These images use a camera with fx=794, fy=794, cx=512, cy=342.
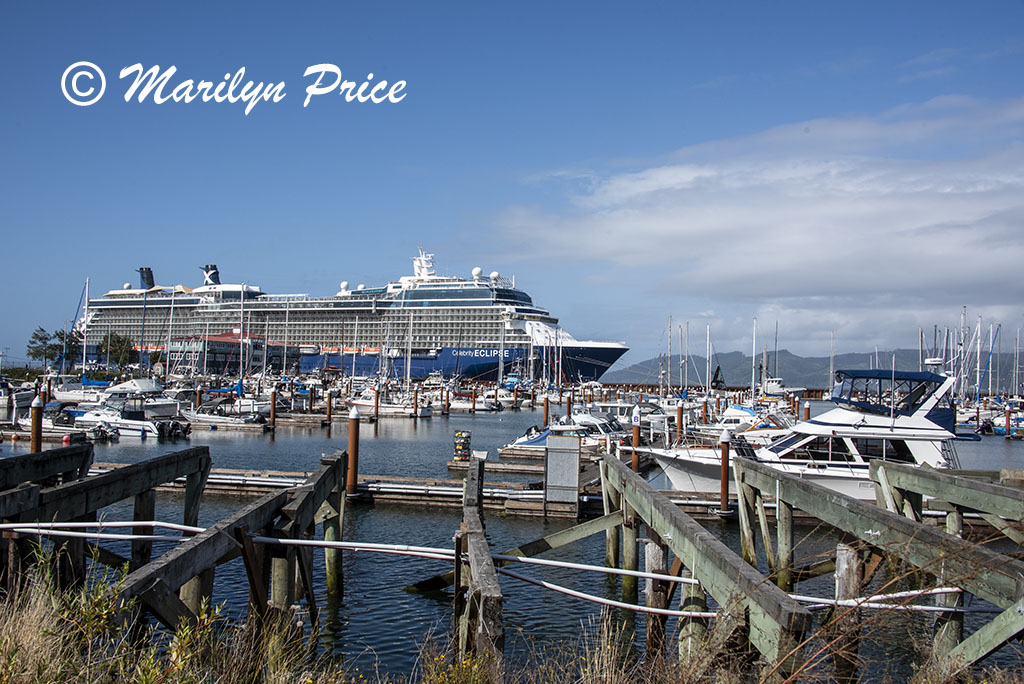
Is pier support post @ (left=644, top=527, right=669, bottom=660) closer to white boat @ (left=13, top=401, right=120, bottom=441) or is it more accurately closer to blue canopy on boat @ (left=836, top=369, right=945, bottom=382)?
blue canopy on boat @ (left=836, top=369, right=945, bottom=382)

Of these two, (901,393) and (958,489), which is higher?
(901,393)

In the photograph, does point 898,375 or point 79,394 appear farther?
point 79,394

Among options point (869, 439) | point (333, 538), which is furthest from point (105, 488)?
point (869, 439)

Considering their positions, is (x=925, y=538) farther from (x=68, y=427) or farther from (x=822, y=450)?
(x=68, y=427)

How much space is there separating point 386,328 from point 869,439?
74.5 m

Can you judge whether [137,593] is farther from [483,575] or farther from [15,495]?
[15,495]

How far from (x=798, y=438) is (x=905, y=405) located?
227 cm

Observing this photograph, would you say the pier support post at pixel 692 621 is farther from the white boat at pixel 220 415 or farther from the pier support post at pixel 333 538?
the white boat at pixel 220 415

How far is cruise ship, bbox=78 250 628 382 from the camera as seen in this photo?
3282 inches

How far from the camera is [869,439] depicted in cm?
1611

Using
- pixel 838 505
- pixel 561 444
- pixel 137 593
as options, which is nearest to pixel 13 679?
pixel 137 593

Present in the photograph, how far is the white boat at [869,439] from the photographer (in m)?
15.6

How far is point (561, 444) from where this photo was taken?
15828mm

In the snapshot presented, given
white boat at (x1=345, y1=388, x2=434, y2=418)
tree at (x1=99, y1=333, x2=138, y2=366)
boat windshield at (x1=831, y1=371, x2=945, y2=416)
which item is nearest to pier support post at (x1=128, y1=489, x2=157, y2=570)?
boat windshield at (x1=831, y1=371, x2=945, y2=416)
